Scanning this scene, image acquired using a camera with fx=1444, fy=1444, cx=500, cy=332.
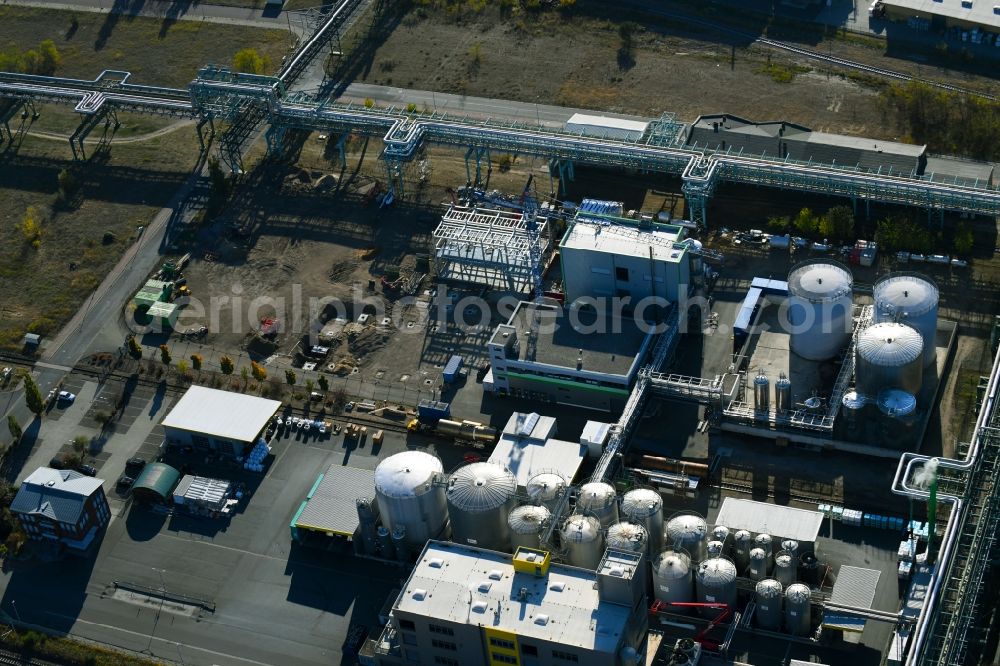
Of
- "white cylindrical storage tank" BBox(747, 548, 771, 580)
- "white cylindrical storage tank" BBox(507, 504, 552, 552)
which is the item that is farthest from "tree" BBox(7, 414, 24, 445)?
"white cylindrical storage tank" BBox(747, 548, 771, 580)

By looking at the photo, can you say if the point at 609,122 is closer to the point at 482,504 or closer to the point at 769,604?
the point at 482,504

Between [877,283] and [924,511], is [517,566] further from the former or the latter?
[877,283]

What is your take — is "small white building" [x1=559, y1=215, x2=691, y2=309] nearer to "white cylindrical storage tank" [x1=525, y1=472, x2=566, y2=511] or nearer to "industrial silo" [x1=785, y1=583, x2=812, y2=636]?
"white cylindrical storage tank" [x1=525, y1=472, x2=566, y2=511]

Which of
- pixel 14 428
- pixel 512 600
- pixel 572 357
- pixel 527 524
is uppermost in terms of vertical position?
pixel 572 357

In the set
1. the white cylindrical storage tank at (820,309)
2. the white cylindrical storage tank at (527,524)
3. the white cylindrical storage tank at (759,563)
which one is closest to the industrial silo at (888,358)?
the white cylindrical storage tank at (820,309)

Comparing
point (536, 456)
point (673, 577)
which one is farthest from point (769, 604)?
point (536, 456)

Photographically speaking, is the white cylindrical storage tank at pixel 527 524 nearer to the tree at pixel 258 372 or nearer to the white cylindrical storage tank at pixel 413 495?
the white cylindrical storage tank at pixel 413 495

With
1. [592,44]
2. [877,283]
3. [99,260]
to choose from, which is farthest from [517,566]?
[592,44]
